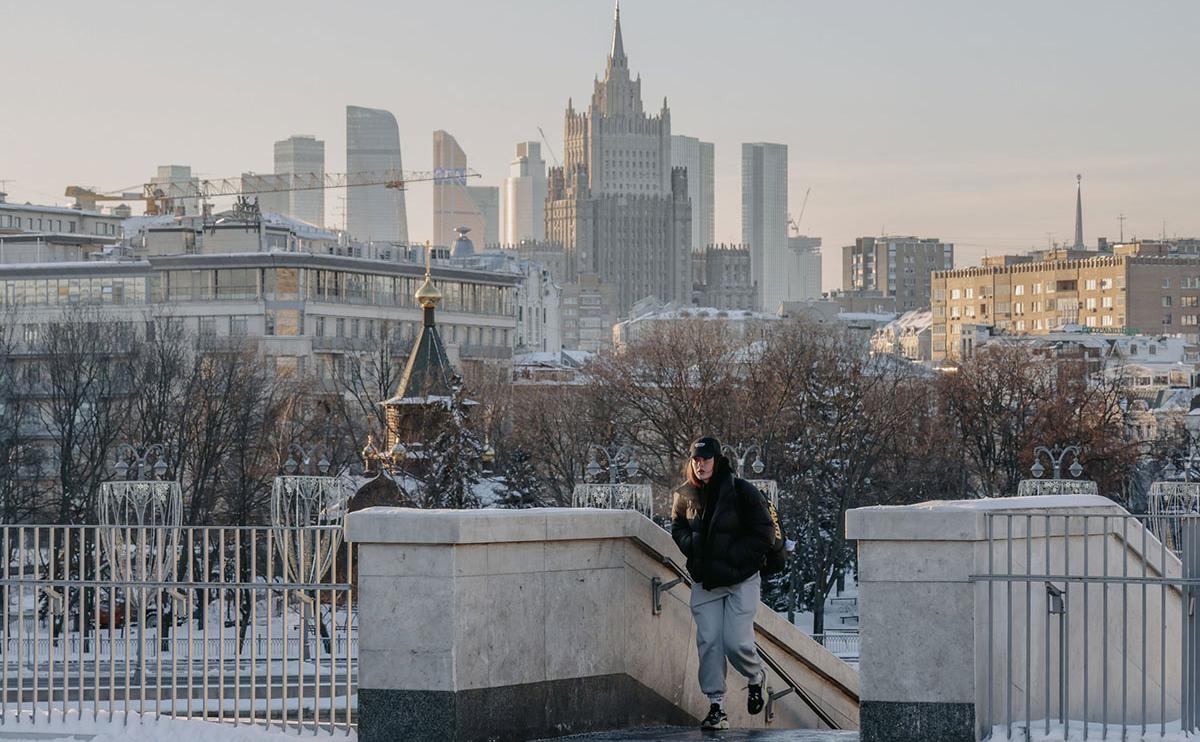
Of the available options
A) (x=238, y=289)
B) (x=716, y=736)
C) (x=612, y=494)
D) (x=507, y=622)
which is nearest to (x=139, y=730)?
(x=507, y=622)

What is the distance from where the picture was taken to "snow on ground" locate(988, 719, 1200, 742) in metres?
14.9

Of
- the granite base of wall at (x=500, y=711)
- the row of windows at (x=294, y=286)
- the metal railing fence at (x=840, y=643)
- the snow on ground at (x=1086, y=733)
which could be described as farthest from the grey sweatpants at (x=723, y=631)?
the row of windows at (x=294, y=286)

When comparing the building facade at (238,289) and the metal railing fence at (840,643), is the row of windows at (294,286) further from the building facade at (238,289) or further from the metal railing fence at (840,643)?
the metal railing fence at (840,643)

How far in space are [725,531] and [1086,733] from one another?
2974 mm

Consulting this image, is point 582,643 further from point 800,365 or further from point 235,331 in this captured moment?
point 235,331

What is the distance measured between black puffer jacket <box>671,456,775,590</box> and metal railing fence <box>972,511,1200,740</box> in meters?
1.89

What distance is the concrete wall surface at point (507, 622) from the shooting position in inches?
617

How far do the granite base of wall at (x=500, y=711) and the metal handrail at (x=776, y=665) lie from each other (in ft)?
2.92

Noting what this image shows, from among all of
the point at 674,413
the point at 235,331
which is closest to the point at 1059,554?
the point at 674,413

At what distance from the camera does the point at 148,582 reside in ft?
55.2

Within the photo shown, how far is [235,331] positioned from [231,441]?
6180 cm

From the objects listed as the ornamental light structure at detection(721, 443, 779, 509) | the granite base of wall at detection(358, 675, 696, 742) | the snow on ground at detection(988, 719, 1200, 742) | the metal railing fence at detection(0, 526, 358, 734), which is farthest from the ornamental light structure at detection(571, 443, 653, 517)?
the snow on ground at detection(988, 719, 1200, 742)

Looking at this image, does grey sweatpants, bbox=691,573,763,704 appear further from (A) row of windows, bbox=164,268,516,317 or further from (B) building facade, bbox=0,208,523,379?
(A) row of windows, bbox=164,268,516,317

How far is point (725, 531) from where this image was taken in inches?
650
